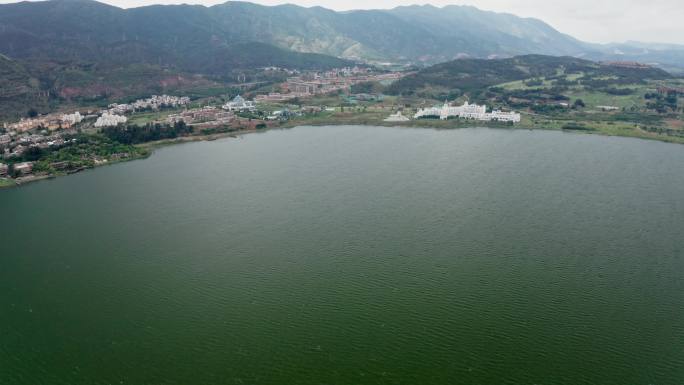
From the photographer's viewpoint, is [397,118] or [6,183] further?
[397,118]

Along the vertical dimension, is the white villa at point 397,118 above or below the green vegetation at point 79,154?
above

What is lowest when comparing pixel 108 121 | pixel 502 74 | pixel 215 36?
pixel 108 121

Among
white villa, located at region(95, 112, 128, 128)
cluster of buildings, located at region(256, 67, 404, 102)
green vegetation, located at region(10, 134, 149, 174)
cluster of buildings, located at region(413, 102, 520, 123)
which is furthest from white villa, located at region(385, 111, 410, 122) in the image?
white villa, located at region(95, 112, 128, 128)

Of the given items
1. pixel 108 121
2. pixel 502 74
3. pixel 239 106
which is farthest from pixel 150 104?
pixel 502 74

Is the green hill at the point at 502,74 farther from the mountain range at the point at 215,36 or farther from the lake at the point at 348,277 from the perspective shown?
the lake at the point at 348,277

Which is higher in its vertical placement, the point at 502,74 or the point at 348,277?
the point at 502,74

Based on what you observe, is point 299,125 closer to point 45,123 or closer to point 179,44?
point 45,123

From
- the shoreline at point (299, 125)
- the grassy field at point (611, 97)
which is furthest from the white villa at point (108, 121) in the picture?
the grassy field at point (611, 97)

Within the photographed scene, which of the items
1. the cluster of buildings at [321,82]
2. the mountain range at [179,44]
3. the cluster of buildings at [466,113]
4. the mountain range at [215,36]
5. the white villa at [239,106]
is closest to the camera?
the cluster of buildings at [466,113]
